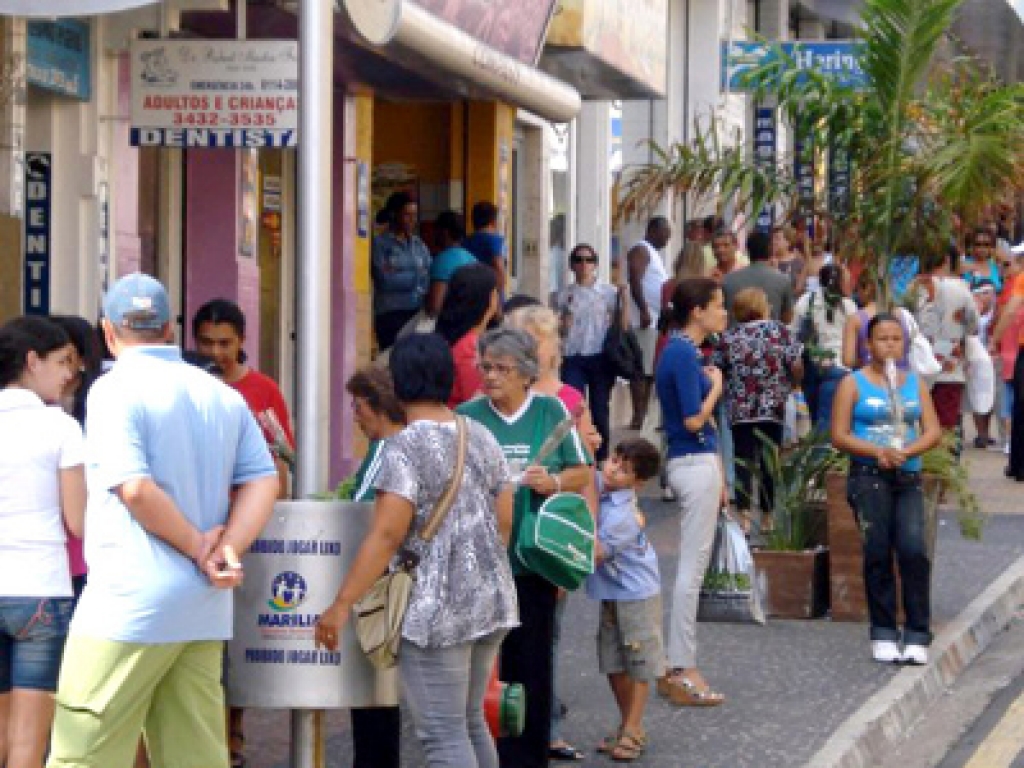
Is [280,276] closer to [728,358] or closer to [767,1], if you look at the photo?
[728,358]

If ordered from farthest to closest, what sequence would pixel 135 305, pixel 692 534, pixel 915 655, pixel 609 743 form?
pixel 915 655 → pixel 692 534 → pixel 609 743 → pixel 135 305

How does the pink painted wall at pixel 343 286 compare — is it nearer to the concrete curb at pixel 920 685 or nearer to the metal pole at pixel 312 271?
the concrete curb at pixel 920 685

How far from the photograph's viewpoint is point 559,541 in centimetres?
757

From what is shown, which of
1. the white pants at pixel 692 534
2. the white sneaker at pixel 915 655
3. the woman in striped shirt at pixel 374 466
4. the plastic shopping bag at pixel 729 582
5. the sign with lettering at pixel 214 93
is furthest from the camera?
the sign with lettering at pixel 214 93

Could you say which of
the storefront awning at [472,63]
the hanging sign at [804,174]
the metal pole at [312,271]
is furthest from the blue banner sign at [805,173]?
the metal pole at [312,271]

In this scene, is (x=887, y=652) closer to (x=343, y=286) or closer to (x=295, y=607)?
(x=295, y=607)

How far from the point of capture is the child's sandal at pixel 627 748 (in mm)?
8805

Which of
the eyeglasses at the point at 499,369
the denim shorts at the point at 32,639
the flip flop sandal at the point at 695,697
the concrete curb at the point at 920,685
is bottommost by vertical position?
the concrete curb at the point at 920,685

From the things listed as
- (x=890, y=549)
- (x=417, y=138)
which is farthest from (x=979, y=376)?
(x=890, y=549)

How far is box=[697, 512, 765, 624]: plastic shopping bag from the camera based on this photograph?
10578 millimetres

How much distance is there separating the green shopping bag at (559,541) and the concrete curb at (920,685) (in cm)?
156

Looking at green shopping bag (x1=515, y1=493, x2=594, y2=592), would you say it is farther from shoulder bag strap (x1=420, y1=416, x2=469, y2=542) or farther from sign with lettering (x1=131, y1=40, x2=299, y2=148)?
sign with lettering (x1=131, y1=40, x2=299, y2=148)

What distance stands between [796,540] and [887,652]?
160cm

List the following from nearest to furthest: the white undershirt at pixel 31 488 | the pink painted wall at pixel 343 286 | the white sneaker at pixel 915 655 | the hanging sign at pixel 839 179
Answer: the white undershirt at pixel 31 488 < the white sneaker at pixel 915 655 < the hanging sign at pixel 839 179 < the pink painted wall at pixel 343 286
